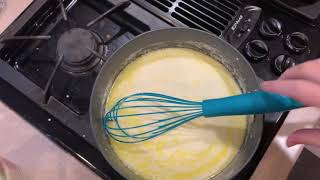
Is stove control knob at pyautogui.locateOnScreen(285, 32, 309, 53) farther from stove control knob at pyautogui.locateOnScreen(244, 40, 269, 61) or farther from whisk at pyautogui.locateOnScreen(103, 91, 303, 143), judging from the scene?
whisk at pyautogui.locateOnScreen(103, 91, 303, 143)

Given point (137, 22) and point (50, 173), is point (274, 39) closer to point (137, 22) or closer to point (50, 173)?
point (137, 22)

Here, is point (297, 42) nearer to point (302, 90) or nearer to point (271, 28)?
point (271, 28)

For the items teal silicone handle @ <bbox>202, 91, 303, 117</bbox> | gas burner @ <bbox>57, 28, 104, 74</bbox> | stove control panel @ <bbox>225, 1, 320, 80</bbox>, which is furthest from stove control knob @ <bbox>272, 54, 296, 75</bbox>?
gas burner @ <bbox>57, 28, 104, 74</bbox>

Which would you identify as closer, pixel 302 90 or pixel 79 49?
pixel 302 90

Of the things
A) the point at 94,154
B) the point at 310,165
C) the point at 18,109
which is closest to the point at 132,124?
the point at 94,154

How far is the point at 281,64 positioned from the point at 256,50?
1.8 inches

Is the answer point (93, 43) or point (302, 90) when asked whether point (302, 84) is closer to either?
point (302, 90)

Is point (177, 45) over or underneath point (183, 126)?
over

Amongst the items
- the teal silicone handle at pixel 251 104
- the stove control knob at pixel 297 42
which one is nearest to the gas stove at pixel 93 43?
the stove control knob at pixel 297 42

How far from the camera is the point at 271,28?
2.42 feet

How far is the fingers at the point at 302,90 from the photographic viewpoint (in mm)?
509

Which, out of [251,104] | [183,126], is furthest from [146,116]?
[251,104]

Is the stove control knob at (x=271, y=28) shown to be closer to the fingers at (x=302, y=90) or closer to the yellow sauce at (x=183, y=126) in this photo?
the yellow sauce at (x=183, y=126)

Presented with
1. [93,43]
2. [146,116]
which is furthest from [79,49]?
[146,116]
